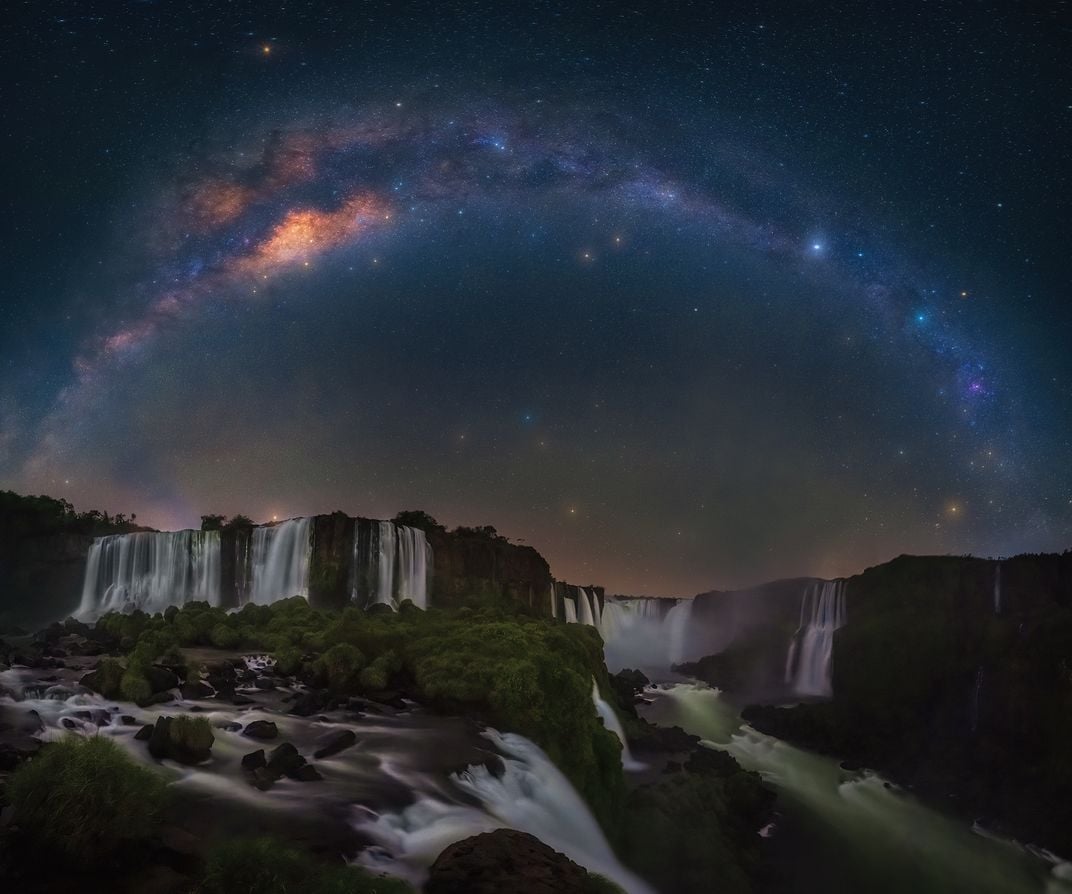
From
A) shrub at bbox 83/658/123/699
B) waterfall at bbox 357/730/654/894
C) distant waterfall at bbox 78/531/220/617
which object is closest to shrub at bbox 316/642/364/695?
waterfall at bbox 357/730/654/894

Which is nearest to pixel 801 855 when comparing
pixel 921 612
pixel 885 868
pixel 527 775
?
pixel 885 868

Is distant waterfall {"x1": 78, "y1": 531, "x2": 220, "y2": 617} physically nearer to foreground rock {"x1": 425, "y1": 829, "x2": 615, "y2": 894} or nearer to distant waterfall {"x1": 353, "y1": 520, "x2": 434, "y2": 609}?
distant waterfall {"x1": 353, "y1": 520, "x2": 434, "y2": 609}

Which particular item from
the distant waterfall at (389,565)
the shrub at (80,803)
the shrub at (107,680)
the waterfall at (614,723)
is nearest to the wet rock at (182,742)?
the shrub at (80,803)

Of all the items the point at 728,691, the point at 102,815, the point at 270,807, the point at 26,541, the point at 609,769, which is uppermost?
the point at 26,541

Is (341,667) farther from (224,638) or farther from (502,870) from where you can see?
(502,870)

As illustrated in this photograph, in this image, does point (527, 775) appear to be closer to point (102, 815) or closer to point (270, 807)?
point (270, 807)

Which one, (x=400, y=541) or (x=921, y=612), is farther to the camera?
(x=400, y=541)
